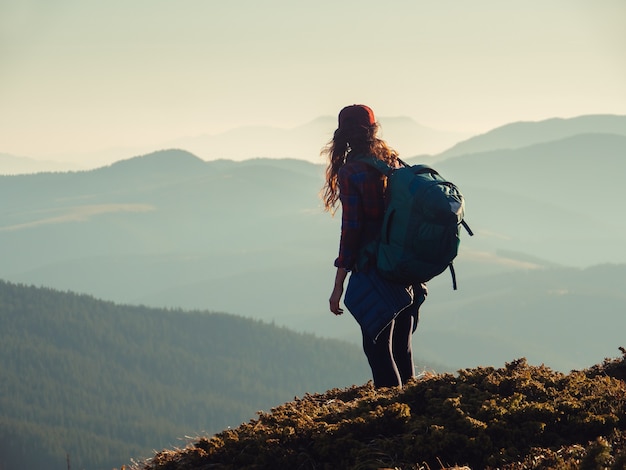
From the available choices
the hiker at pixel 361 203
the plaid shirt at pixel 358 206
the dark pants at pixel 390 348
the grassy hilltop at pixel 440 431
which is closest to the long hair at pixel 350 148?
the hiker at pixel 361 203

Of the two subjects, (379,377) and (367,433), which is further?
(379,377)

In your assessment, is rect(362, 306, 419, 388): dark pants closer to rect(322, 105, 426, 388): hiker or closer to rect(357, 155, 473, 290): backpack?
rect(322, 105, 426, 388): hiker

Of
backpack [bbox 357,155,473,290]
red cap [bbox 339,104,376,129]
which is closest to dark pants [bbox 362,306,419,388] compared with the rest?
backpack [bbox 357,155,473,290]

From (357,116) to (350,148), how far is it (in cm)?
36

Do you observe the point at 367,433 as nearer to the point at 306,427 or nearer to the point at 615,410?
the point at 306,427

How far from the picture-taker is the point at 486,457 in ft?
19.7

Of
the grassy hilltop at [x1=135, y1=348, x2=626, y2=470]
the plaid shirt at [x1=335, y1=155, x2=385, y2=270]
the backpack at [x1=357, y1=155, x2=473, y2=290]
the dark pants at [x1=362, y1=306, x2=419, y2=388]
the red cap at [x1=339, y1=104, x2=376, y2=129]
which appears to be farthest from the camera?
the red cap at [x1=339, y1=104, x2=376, y2=129]

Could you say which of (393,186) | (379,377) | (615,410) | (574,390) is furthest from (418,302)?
(615,410)

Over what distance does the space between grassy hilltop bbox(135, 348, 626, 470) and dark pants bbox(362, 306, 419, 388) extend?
94 centimetres

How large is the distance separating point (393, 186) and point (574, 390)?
8.13 ft

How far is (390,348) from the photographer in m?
8.73

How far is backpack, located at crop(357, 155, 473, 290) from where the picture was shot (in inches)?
306

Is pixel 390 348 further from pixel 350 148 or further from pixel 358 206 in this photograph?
pixel 350 148

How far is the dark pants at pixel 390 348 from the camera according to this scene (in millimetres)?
8664
